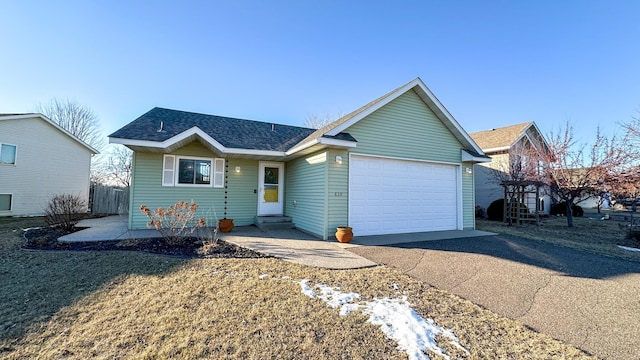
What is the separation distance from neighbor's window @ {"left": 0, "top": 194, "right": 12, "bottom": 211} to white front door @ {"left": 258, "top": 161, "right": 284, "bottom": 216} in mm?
13089

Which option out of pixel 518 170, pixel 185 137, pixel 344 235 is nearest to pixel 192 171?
pixel 185 137

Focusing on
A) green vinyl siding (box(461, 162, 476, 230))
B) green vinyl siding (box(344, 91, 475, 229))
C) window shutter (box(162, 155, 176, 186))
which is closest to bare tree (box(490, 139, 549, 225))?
green vinyl siding (box(461, 162, 476, 230))

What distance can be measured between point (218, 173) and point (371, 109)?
637 centimetres

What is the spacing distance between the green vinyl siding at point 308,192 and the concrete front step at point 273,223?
0.28 m

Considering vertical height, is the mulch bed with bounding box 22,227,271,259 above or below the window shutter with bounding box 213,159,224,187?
below

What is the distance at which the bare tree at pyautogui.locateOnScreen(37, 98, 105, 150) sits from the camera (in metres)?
23.5

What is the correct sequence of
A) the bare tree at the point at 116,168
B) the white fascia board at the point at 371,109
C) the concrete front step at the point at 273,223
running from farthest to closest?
the bare tree at the point at 116,168
the concrete front step at the point at 273,223
the white fascia board at the point at 371,109

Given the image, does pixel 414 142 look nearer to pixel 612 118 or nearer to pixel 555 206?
pixel 612 118

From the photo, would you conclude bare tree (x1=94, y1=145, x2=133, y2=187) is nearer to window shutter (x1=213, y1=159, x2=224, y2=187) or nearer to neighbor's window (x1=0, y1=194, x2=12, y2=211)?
neighbor's window (x1=0, y1=194, x2=12, y2=211)

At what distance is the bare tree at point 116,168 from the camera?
25219 mm

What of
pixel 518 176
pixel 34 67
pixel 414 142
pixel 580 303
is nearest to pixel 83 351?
pixel 580 303

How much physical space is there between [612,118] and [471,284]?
1386 cm

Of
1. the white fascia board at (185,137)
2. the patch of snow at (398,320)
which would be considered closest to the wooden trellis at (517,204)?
the patch of snow at (398,320)

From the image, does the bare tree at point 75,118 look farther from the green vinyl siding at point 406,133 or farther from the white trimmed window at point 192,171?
the green vinyl siding at point 406,133
